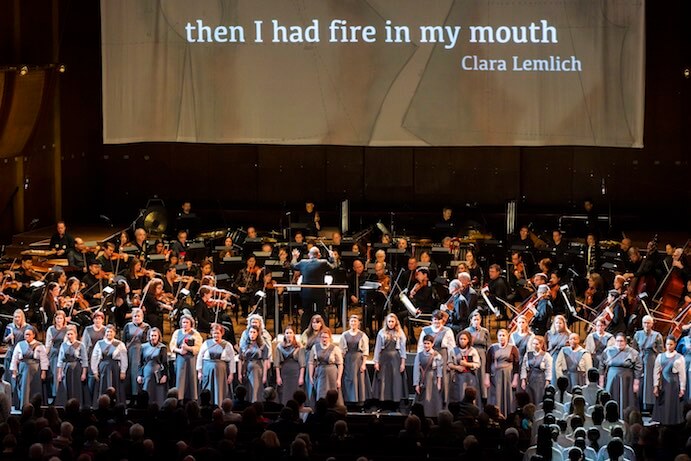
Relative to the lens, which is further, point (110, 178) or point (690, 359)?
point (110, 178)

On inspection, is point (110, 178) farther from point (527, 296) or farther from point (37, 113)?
point (527, 296)

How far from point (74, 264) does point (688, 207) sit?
1049 cm

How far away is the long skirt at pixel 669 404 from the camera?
47.9 feet

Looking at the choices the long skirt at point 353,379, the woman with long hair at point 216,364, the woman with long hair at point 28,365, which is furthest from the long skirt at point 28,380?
the long skirt at point 353,379

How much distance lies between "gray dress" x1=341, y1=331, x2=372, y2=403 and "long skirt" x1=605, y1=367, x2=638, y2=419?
280cm

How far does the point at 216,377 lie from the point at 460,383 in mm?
2767

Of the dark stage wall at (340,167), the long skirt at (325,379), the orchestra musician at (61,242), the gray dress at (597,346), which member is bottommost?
the long skirt at (325,379)

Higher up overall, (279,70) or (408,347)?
(279,70)

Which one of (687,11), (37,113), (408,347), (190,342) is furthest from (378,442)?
(687,11)

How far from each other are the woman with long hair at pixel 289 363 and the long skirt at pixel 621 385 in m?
3.46

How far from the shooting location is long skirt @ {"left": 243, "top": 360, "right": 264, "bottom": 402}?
14.9 m

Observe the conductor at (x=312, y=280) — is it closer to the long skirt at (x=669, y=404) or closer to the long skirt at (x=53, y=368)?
the long skirt at (x=53, y=368)

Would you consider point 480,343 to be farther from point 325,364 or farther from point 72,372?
point 72,372

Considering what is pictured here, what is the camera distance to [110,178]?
78.9ft
